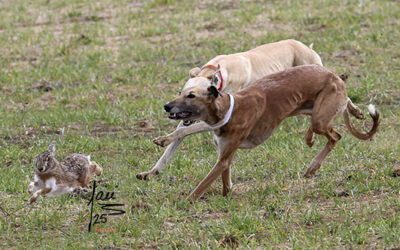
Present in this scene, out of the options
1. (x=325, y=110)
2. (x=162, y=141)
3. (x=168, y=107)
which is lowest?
(x=325, y=110)

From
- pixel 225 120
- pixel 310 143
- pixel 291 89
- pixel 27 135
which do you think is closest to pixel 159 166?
pixel 225 120

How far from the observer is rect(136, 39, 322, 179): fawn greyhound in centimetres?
820

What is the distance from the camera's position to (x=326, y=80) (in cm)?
750

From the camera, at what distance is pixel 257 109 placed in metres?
7.20

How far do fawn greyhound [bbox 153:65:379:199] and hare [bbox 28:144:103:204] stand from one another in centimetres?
73

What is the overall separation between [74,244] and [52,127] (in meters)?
4.11

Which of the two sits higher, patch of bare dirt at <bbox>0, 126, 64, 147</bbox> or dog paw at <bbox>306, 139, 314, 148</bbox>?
dog paw at <bbox>306, 139, 314, 148</bbox>

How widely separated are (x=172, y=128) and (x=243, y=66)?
1.47 m

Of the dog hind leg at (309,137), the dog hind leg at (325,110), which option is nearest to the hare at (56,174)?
the dog hind leg at (325,110)

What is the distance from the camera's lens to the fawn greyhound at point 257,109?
267 inches

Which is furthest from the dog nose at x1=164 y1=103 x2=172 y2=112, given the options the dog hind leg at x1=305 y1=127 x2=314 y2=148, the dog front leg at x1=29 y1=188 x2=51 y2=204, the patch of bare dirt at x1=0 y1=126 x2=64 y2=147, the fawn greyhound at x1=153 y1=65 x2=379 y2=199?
the patch of bare dirt at x1=0 y1=126 x2=64 y2=147

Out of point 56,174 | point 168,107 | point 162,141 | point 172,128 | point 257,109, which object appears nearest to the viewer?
point 56,174

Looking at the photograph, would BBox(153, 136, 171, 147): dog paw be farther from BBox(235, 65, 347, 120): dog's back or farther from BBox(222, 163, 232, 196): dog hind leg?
BBox(235, 65, 347, 120): dog's back

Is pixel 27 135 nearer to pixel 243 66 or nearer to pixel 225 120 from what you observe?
pixel 243 66
